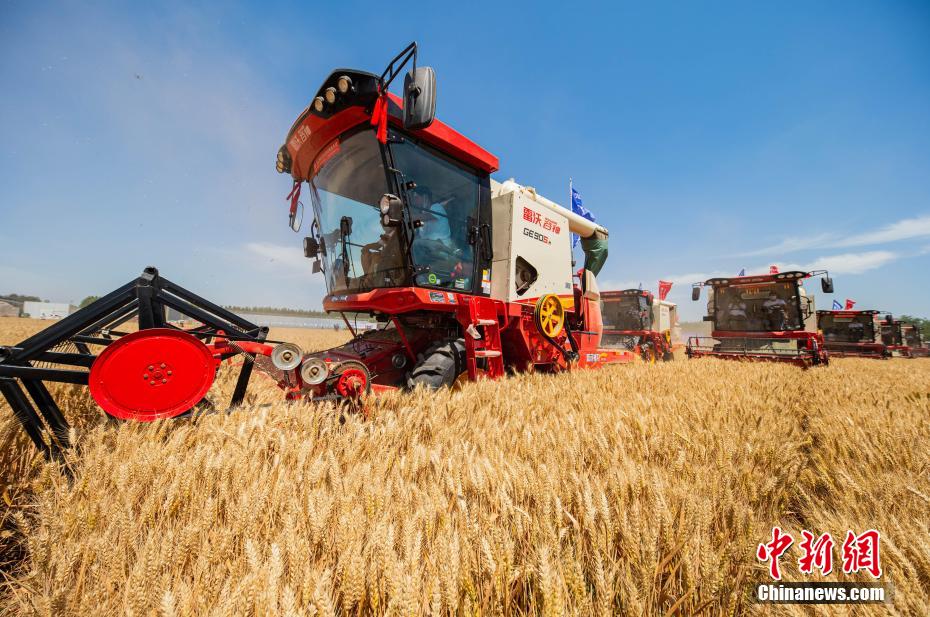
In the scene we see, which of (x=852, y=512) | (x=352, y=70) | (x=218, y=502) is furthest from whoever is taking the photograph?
(x=352, y=70)

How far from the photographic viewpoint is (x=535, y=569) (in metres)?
0.86

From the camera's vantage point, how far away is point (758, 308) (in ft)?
39.1

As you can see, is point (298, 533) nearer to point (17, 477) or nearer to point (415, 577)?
point (415, 577)

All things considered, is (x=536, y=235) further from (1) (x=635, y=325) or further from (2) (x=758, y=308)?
(1) (x=635, y=325)

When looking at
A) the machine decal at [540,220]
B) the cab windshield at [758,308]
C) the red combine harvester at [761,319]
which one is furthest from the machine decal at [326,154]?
the cab windshield at [758,308]

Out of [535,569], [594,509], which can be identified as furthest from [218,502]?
[594,509]

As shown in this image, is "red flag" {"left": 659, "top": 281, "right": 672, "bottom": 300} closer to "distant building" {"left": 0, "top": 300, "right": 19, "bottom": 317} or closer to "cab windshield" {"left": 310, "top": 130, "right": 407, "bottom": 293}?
"cab windshield" {"left": 310, "top": 130, "right": 407, "bottom": 293}

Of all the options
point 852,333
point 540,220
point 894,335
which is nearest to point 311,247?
point 540,220

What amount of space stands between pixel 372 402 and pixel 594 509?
177cm


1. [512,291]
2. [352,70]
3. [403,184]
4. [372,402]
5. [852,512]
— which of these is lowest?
[852,512]

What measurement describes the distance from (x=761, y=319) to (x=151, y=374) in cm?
1493

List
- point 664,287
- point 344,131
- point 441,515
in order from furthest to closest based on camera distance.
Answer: point 664,287
point 344,131
point 441,515

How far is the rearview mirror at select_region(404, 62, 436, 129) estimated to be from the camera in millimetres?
2752

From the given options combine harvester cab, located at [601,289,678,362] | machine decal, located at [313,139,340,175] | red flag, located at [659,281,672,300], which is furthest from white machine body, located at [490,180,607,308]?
red flag, located at [659,281,672,300]
